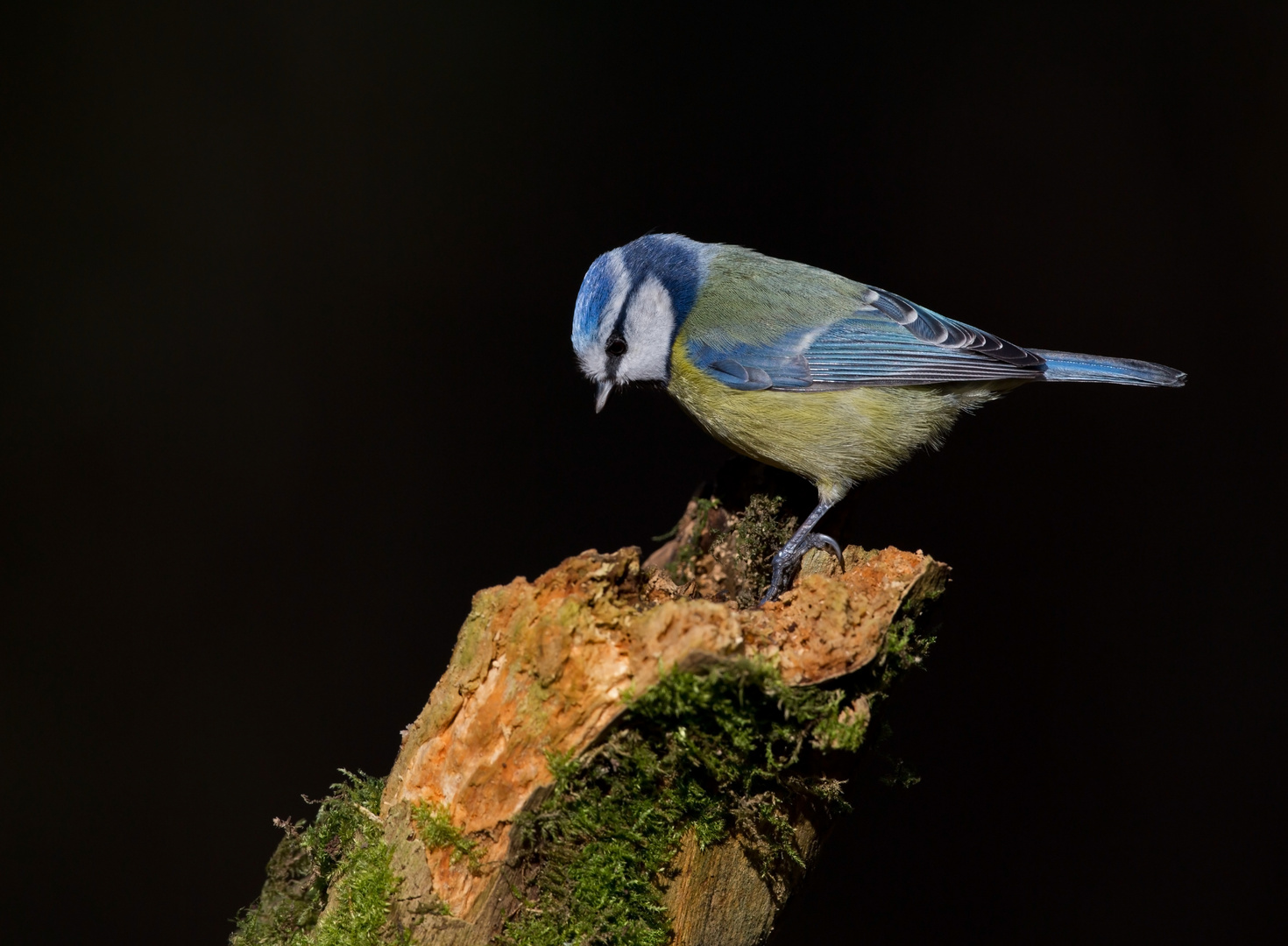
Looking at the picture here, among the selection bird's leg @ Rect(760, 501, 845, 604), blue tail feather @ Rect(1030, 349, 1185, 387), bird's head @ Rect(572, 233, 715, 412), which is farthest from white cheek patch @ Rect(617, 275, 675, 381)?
blue tail feather @ Rect(1030, 349, 1185, 387)

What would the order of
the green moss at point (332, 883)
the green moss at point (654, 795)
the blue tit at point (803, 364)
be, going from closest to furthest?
the green moss at point (654, 795), the green moss at point (332, 883), the blue tit at point (803, 364)

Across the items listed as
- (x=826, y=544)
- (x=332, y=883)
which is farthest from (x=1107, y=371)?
(x=332, y=883)

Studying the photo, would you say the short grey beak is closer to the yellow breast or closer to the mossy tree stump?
the yellow breast

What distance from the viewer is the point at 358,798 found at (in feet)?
5.02

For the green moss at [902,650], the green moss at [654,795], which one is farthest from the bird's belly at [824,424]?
the green moss at [654,795]

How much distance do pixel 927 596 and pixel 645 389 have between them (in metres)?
1.11

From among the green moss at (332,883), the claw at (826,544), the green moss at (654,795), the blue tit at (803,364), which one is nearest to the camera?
the green moss at (654,795)

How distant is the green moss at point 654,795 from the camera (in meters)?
1.33

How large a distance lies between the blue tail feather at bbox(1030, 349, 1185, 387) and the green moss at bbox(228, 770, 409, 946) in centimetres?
179

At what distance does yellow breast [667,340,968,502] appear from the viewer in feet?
7.44

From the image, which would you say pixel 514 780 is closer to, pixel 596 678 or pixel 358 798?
pixel 596 678

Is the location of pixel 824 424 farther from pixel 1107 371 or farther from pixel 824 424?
pixel 1107 371

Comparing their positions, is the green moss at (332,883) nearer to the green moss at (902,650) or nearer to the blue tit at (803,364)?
the green moss at (902,650)

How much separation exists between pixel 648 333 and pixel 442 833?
4.28ft
